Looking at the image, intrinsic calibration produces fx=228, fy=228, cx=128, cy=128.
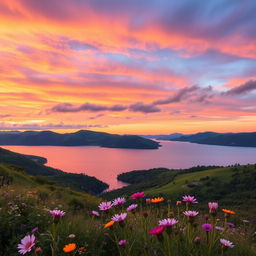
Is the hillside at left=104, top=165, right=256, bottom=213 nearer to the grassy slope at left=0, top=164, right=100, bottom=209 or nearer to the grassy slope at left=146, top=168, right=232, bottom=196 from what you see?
the grassy slope at left=146, top=168, right=232, bottom=196

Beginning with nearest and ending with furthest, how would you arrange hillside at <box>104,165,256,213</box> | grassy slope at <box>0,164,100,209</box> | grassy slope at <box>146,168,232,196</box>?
grassy slope at <box>0,164,100,209</box>, hillside at <box>104,165,256,213</box>, grassy slope at <box>146,168,232,196</box>

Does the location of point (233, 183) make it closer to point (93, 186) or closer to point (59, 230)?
point (93, 186)

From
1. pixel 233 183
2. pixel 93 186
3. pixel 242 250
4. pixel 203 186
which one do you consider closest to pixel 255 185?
pixel 233 183

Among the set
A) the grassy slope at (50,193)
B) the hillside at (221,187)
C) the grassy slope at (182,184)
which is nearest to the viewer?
the grassy slope at (50,193)

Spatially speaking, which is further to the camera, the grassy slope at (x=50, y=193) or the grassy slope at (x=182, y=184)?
the grassy slope at (x=182, y=184)

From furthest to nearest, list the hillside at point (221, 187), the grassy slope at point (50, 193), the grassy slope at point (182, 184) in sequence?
1. the grassy slope at point (182, 184)
2. the hillside at point (221, 187)
3. the grassy slope at point (50, 193)

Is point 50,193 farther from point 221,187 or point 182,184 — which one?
point 221,187

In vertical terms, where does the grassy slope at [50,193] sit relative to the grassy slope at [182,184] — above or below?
above

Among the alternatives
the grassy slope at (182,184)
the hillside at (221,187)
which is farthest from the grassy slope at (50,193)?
the grassy slope at (182,184)

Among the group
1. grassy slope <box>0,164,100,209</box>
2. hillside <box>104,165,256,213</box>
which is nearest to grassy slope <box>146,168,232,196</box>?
hillside <box>104,165,256,213</box>

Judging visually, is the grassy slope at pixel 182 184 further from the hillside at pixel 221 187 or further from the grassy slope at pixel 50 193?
the grassy slope at pixel 50 193

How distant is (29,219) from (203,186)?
147267 mm

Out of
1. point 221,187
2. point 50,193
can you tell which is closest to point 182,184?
point 221,187

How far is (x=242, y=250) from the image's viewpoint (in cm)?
397
